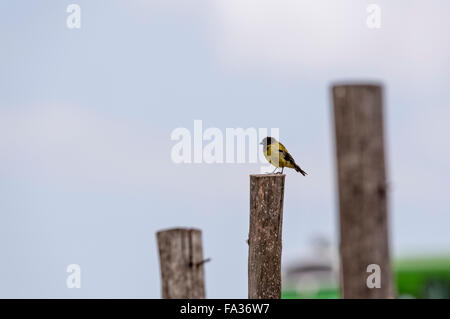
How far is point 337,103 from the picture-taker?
7.79m

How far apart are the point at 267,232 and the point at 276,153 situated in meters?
2.64

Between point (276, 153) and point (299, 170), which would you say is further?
point (299, 170)

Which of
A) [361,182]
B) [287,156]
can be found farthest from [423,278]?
[361,182]

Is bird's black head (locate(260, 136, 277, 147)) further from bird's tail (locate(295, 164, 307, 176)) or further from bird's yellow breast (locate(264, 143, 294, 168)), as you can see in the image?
bird's tail (locate(295, 164, 307, 176))

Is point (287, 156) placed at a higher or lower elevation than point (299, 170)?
higher

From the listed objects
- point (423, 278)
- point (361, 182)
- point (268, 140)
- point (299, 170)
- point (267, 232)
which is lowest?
point (423, 278)

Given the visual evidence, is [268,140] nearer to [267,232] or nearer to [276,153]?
[276,153]

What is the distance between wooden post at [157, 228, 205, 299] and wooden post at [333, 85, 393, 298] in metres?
3.41

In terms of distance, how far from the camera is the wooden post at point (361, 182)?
25.4 feet

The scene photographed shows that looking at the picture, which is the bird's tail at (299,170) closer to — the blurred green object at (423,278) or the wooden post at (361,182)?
the wooden post at (361,182)

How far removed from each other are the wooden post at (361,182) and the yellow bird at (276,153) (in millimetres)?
3706

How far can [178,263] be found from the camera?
10.8 metres
